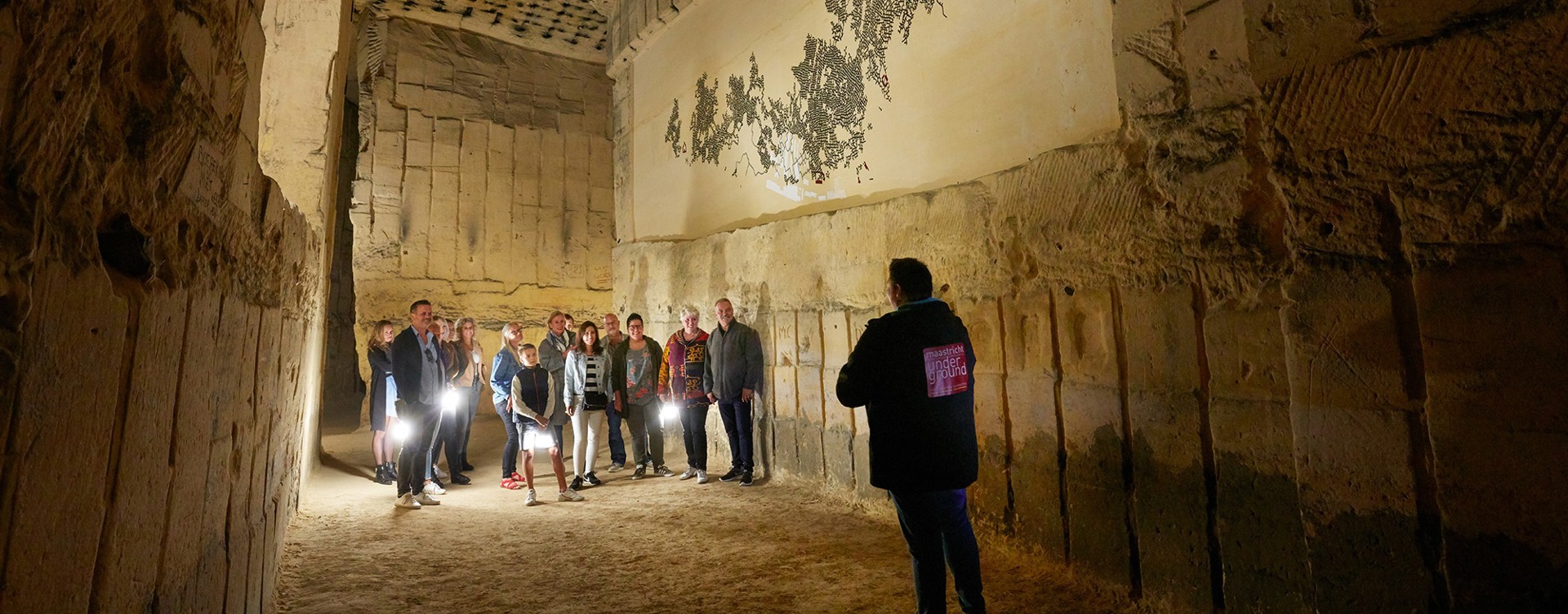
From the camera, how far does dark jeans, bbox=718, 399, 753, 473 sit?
18.8 ft

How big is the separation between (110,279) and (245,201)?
102 centimetres

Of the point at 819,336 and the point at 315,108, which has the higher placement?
the point at 315,108

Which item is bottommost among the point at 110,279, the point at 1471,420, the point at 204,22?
the point at 1471,420

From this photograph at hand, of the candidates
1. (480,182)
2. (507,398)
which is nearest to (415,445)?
(507,398)

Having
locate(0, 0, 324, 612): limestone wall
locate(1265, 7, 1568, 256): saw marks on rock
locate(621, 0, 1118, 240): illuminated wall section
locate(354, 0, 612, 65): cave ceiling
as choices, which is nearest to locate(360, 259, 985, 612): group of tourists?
locate(621, 0, 1118, 240): illuminated wall section

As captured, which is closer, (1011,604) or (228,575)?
(228,575)

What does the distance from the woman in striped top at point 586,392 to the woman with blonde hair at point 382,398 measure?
135 cm

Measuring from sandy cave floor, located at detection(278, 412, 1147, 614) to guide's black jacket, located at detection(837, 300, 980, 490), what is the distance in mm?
936

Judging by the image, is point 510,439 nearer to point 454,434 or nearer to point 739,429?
point 454,434

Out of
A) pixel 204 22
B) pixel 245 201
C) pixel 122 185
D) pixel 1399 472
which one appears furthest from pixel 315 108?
pixel 1399 472

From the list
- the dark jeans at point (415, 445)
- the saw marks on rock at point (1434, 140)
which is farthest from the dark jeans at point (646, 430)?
the saw marks on rock at point (1434, 140)

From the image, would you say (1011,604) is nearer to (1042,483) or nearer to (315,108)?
(1042,483)

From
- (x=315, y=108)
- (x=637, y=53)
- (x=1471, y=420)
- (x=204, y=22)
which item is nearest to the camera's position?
(x=204, y=22)

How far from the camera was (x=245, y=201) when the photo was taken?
82.7 inches
